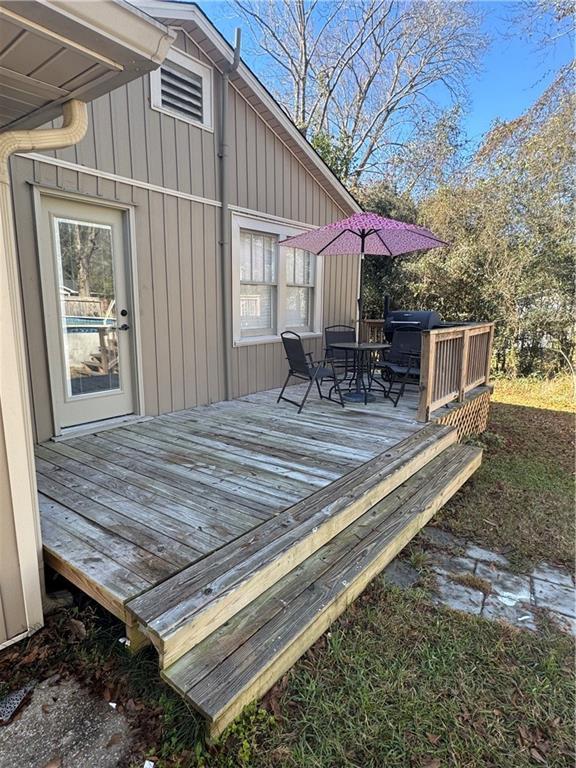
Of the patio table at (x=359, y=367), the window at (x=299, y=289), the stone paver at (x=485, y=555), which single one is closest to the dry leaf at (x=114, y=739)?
the stone paver at (x=485, y=555)

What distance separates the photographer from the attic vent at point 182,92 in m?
4.14

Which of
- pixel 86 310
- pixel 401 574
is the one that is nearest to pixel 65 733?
pixel 401 574

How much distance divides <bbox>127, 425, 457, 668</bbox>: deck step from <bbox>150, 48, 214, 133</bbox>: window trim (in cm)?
381

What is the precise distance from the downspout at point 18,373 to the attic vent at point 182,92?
2901mm

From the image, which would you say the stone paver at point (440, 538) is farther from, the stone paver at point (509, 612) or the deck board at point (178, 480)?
the deck board at point (178, 480)

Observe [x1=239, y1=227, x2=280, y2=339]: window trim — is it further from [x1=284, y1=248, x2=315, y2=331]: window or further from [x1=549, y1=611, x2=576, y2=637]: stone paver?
[x1=549, y1=611, x2=576, y2=637]: stone paver

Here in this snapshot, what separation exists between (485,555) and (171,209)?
4051 mm

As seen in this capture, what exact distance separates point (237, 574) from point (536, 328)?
852 centimetres

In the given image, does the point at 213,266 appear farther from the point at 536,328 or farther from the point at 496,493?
the point at 536,328

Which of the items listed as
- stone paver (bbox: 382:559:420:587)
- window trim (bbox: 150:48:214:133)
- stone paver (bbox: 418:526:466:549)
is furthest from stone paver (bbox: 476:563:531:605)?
window trim (bbox: 150:48:214:133)

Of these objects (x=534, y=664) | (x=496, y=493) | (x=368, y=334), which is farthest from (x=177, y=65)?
(x=534, y=664)

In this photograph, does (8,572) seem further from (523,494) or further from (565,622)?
(523,494)

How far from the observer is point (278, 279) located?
5.78 metres

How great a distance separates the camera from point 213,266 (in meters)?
4.83
